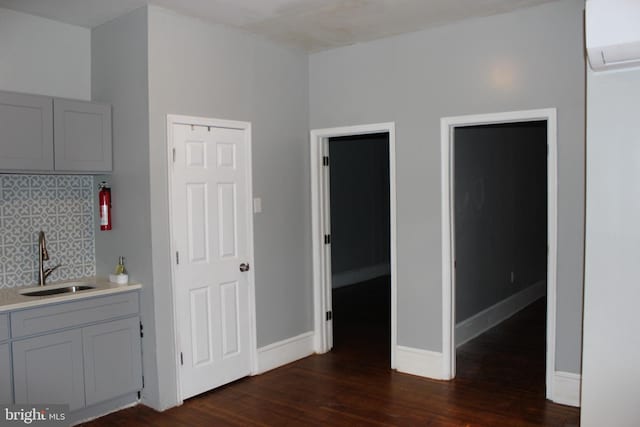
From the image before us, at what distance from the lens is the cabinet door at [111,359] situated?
3.61 meters

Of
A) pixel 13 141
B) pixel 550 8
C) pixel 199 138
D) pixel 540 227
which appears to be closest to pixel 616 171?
pixel 550 8

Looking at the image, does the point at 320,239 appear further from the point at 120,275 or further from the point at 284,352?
the point at 120,275

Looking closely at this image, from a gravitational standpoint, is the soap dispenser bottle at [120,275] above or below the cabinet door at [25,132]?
below

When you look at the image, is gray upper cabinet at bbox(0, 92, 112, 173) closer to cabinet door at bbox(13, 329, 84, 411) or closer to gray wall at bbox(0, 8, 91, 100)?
gray wall at bbox(0, 8, 91, 100)

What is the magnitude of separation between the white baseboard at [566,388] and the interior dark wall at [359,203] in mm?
4583

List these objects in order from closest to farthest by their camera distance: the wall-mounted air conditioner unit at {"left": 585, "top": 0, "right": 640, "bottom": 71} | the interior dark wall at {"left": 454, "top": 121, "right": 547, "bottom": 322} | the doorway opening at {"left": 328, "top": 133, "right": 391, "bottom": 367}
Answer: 1. the wall-mounted air conditioner unit at {"left": 585, "top": 0, "right": 640, "bottom": 71}
2. the interior dark wall at {"left": 454, "top": 121, "right": 547, "bottom": 322}
3. the doorway opening at {"left": 328, "top": 133, "right": 391, "bottom": 367}

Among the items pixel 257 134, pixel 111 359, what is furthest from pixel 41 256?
pixel 257 134

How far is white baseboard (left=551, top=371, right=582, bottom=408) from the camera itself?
148 inches

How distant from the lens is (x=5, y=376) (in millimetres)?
3221

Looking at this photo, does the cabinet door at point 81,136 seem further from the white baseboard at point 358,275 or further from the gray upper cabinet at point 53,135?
the white baseboard at point 358,275

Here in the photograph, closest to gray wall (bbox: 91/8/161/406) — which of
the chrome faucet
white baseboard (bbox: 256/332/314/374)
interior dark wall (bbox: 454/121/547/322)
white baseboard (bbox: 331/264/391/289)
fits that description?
the chrome faucet

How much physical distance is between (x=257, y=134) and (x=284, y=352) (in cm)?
189

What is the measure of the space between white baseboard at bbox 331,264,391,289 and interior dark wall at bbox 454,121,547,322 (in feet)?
8.81

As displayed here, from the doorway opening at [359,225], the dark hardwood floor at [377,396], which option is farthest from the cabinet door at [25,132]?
the doorway opening at [359,225]
